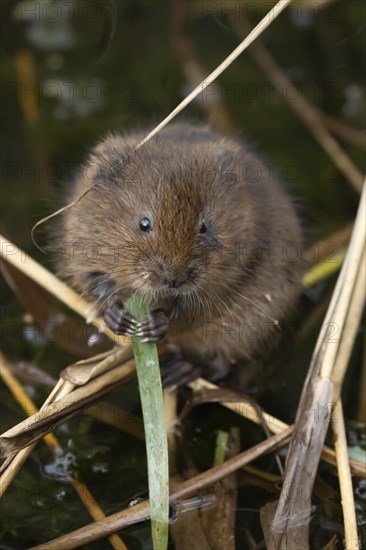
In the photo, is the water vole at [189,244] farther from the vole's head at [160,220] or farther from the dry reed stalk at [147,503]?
the dry reed stalk at [147,503]

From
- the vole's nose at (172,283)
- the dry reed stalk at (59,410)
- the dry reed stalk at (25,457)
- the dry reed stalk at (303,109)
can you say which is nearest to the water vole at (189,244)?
the vole's nose at (172,283)

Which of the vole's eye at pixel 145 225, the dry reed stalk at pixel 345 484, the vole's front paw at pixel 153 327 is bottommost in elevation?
the dry reed stalk at pixel 345 484

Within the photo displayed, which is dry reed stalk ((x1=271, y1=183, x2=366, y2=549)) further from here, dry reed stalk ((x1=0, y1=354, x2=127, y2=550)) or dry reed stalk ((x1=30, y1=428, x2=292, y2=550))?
dry reed stalk ((x1=0, y1=354, x2=127, y2=550))

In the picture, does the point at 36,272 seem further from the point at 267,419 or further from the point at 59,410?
the point at 267,419

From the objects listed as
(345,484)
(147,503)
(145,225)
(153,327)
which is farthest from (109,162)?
(345,484)

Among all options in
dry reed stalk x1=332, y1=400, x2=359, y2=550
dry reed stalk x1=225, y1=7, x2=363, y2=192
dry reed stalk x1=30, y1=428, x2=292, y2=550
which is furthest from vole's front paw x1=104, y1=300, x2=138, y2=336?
dry reed stalk x1=225, y1=7, x2=363, y2=192

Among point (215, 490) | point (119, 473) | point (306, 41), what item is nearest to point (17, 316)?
→ point (119, 473)
